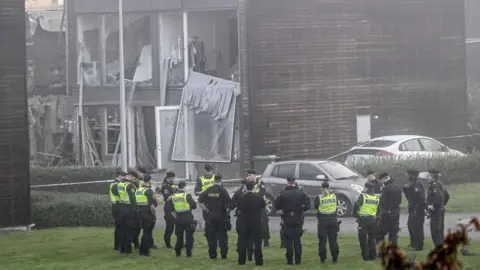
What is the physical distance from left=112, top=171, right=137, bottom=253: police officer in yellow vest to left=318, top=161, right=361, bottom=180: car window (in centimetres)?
764

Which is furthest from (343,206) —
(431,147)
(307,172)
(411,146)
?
(431,147)

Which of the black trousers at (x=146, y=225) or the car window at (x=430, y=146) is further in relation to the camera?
the car window at (x=430, y=146)

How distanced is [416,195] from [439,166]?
450 inches

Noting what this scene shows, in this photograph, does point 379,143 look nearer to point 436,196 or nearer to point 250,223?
point 436,196

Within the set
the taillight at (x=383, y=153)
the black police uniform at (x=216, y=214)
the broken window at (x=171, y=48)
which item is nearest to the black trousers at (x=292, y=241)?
the black police uniform at (x=216, y=214)

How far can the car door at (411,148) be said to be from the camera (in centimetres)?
3142

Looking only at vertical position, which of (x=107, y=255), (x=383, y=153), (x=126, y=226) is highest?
(x=383, y=153)

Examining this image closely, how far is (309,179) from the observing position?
26234 mm

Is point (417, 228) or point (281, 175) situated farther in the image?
point (281, 175)

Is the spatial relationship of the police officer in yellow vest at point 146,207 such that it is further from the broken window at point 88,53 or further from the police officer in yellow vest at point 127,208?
the broken window at point 88,53

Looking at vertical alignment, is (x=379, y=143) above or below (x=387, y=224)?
above

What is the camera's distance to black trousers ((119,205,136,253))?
19469 millimetres

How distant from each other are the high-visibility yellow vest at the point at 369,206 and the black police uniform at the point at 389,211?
32cm

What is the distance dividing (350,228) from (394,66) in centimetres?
1806
